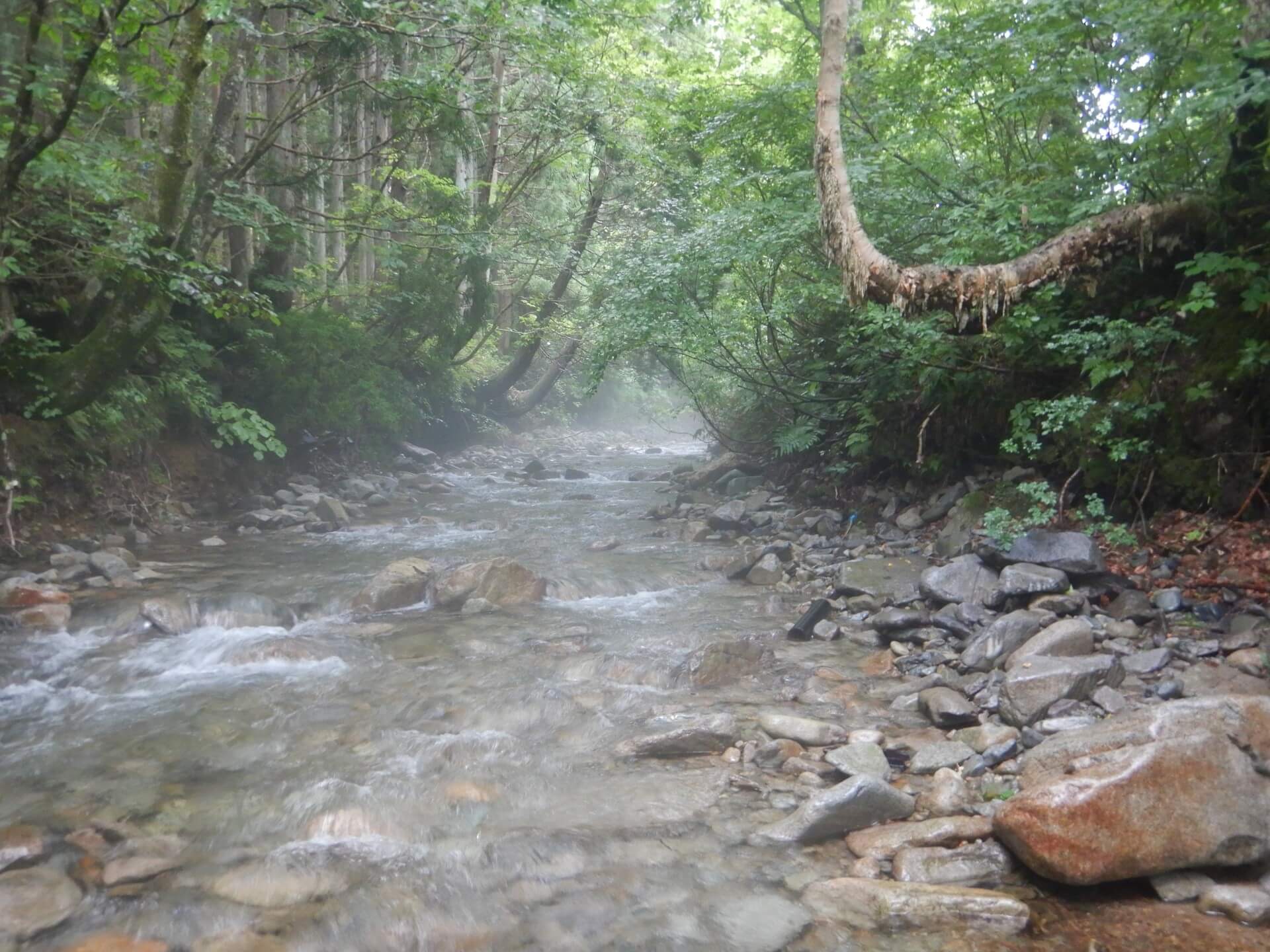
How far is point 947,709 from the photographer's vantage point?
15.8ft

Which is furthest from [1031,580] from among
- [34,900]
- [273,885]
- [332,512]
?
[332,512]

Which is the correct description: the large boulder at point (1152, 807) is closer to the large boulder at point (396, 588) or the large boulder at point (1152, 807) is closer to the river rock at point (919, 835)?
the river rock at point (919, 835)

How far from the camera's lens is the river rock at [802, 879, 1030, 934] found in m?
3.10

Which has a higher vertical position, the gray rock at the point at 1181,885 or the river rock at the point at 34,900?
the gray rock at the point at 1181,885

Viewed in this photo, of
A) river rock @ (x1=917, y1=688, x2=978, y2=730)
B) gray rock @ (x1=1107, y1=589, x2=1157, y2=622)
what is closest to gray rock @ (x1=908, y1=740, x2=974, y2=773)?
river rock @ (x1=917, y1=688, x2=978, y2=730)

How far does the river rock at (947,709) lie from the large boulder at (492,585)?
14.6ft

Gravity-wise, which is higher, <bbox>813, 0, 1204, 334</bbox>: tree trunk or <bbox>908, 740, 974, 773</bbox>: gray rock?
<bbox>813, 0, 1204, 334</bbox>: tree trunk

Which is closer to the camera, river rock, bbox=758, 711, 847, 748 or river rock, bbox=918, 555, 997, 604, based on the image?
river rock, bbox=758, 711, 847, 748

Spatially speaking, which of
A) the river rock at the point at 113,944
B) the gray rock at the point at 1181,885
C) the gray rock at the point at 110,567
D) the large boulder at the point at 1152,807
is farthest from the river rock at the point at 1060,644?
the gray rock at the point at 110,567

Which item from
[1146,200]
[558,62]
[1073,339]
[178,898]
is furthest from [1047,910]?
[558,62]

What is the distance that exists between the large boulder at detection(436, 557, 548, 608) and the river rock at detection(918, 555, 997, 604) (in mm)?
3887

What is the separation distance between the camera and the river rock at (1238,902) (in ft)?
9.61

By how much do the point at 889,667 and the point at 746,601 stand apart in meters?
2.35

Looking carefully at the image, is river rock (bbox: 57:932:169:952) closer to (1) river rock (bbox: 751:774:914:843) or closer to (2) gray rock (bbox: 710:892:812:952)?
(2) gray rock (bbox: 710:892:812:952)
